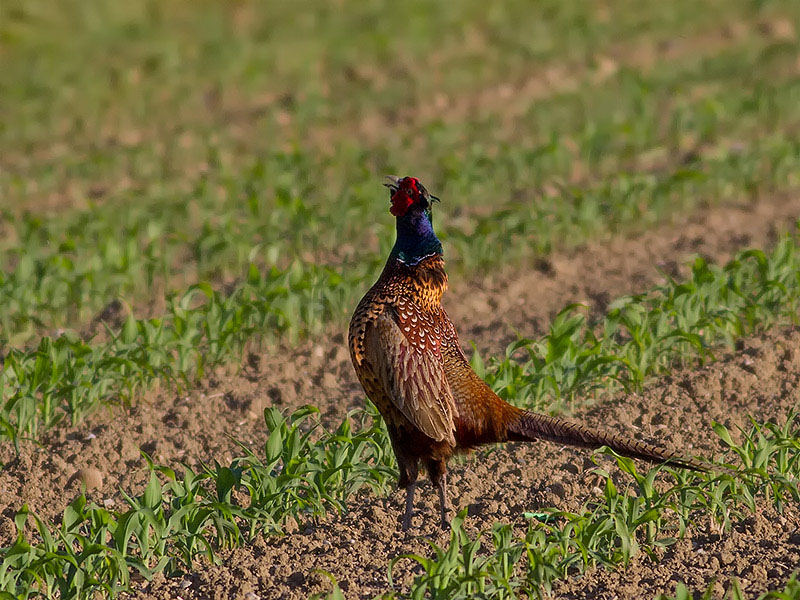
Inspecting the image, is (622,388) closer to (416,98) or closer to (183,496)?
(183,496)

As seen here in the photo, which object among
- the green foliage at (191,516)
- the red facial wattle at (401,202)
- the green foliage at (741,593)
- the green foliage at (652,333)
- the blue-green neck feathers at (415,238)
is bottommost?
the green foliage at (741,593)

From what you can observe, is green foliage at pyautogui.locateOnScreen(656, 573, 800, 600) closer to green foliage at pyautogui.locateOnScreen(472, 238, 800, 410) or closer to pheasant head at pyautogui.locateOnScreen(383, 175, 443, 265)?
pheasant head at pyautogui.locateOnScreen(383, 175, 443, 265)

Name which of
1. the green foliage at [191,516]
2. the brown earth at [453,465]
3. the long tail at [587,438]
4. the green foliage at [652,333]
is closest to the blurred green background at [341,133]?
the brown earth at [453,465]

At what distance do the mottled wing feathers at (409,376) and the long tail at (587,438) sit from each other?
322 mm

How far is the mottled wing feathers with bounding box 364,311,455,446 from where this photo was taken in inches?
183

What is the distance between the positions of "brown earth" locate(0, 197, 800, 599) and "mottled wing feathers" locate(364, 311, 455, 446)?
1.76 ft

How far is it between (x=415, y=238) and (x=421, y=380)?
2.00 ft

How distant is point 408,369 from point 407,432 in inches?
11.3

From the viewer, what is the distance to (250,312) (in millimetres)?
6820

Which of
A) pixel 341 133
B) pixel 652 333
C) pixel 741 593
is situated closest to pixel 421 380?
pixel 741 593

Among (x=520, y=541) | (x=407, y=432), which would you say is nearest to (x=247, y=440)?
(x=407, y=432)

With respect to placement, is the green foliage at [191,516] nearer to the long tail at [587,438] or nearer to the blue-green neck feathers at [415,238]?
the long tail at [587,438]

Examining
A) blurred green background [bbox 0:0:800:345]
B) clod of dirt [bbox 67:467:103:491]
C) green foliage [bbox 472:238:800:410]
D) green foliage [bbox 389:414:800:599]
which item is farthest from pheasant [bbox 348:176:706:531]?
blurred green background [bbox 0:0:800:345]

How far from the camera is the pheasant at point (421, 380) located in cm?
467
